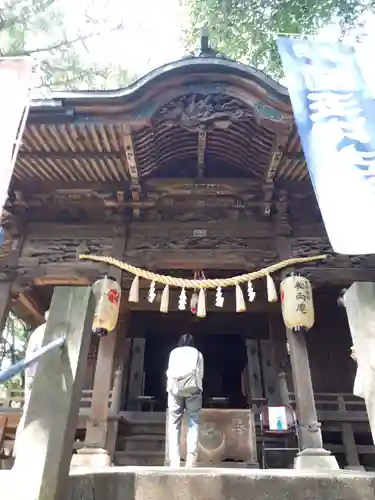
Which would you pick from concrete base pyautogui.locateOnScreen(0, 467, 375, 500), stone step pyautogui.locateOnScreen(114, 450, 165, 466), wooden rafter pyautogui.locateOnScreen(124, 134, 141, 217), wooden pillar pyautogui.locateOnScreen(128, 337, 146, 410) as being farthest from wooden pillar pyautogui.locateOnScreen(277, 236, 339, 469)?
wooden pillar pyautogui.locateOnScreen(128, 337, 146, 410)

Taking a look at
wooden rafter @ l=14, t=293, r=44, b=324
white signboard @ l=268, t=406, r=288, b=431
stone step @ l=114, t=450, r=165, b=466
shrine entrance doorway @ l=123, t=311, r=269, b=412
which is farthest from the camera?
wooden rafter @ l=14, t=293, r=44, b=324

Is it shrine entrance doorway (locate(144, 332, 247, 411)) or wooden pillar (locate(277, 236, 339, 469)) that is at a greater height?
shrine entrance doorway (locate(144, 332, 247, 411))

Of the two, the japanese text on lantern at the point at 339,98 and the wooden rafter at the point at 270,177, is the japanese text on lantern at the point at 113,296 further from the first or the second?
the japanese text on lantern at the point at 339,98

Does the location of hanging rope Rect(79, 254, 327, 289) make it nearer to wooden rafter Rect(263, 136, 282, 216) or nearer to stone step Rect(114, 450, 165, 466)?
wooden rafter Rect(263, 136, 282, 216)

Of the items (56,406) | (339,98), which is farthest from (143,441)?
(339,98)

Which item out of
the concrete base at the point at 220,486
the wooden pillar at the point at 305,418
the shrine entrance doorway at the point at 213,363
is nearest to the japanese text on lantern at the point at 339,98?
the wooden pillar at the point at 305,418

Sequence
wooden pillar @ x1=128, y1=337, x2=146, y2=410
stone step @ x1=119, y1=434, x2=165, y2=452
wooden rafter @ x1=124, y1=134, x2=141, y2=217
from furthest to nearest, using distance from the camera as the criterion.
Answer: wooden pillar @ x1=128, y1=337, x2=146, y2=410, stone step @ x1=119, y1=434, x2=165, y2=452, wooden rafter @ x1=124, y1=134, x2=141, y2=217

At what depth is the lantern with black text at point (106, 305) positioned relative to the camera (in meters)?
6.76

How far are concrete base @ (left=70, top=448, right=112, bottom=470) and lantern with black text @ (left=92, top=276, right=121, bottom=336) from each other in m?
1.68

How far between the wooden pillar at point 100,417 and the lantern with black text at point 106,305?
193 millimetres

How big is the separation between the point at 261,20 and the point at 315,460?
12.8 metres

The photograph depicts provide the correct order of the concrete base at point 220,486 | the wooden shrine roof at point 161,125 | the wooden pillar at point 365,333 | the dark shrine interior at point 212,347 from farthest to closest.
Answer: the dark shrine interior at point 212,347, the wooden shrine roof at point 161,125, the wooden pillar at point 365,333, the concrete base at point 220,486

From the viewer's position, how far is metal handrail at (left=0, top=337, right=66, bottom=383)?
117 inches

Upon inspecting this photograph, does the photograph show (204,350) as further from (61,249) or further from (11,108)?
(11,108)
